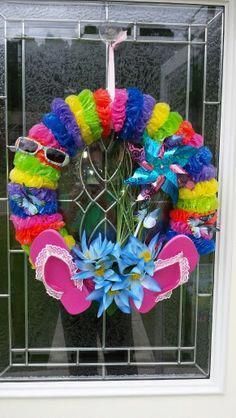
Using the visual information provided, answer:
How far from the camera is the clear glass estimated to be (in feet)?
5.41

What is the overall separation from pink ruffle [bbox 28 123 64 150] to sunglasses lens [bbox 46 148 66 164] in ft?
0.05

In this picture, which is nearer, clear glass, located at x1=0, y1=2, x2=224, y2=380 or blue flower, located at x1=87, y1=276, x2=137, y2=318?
blue flower, located at x1=87, y1=276, x2=137, y2=318

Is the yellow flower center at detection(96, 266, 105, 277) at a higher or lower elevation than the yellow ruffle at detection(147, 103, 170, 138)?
lower

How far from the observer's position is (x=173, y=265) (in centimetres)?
158

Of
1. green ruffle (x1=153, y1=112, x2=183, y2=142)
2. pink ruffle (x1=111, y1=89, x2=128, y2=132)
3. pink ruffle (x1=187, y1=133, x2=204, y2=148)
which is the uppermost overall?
pink ruffle (x1=111, y1=89, x2=128, y2=132)

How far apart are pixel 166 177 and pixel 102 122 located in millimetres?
261

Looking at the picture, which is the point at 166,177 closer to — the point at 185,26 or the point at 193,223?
the point at 193,223

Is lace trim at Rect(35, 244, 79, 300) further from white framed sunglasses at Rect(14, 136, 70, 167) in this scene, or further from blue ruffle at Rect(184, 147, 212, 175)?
blue ruffle at Rect(184, 147, 212, 175)

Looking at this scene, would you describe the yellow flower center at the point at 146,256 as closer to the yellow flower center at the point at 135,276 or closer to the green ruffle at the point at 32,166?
the yellow flower center at the point at 135,276

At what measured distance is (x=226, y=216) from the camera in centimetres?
168

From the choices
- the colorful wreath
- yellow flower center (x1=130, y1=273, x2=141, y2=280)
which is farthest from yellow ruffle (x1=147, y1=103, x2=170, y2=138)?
yellow flower center (x1=130, y1=273, x2=141, y2=280)

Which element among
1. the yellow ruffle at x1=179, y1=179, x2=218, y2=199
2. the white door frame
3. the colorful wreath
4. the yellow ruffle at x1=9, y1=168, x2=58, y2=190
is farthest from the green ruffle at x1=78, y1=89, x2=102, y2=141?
the white door frame

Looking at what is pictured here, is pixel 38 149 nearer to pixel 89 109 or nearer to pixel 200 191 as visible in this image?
pixel 89 109

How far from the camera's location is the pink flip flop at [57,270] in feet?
4.97
